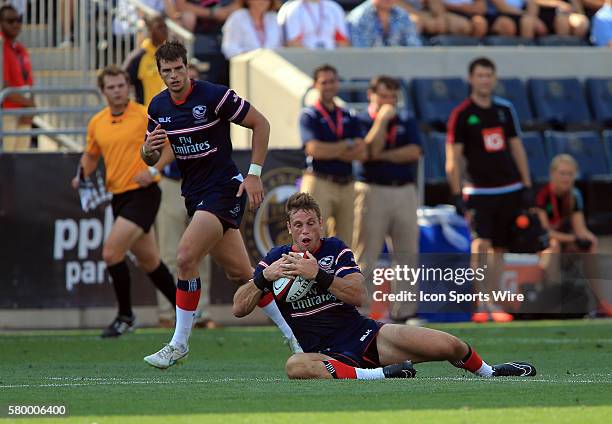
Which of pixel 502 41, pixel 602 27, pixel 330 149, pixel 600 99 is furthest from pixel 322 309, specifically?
pixel 602 27

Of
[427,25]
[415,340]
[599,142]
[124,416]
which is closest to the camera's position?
[124,416]

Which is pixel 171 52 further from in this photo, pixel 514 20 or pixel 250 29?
pixel 514 20

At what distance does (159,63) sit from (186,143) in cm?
60

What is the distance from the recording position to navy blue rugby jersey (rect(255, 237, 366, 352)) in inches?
361

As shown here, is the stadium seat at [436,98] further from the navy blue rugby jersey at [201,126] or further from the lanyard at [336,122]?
the navy blue rugby jersey at [201,126]

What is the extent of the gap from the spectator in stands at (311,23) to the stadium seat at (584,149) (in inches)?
121

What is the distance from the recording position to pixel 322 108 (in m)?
15.1

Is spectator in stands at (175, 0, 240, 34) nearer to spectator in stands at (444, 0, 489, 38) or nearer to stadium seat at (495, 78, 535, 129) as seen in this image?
spectator in stands at (444, 0, 489, 38)

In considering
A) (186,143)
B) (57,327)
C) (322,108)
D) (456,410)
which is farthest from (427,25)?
(456,410)

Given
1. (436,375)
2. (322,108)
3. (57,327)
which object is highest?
(322,108)

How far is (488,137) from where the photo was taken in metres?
15.6

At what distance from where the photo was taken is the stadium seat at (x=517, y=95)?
19.4 meters

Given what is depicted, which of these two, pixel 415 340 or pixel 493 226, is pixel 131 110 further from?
pixel 415 340

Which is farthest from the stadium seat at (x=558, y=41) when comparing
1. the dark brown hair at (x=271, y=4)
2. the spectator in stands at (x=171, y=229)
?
the spectator in stands at (x=171, y=229)
